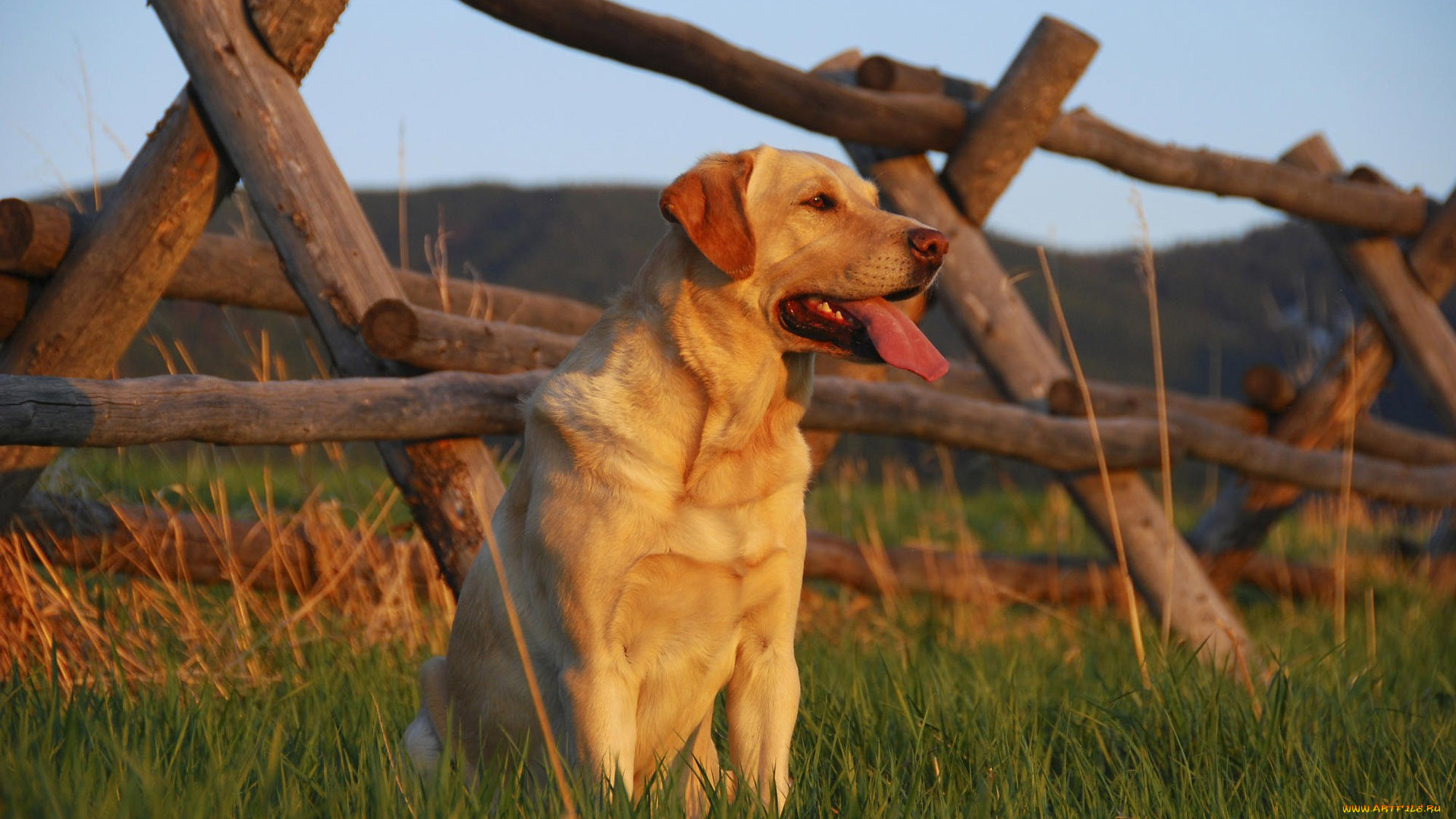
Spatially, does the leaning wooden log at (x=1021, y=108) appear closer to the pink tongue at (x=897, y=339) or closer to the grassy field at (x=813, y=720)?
the grassy field at (x=813, y=720)

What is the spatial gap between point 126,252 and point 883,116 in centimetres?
264

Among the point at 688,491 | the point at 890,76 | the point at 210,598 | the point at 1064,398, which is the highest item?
the point at 890,76

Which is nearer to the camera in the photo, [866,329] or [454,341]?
[866,329]

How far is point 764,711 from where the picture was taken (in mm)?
2389

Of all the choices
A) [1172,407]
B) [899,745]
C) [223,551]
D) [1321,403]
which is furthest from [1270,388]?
[223,551]

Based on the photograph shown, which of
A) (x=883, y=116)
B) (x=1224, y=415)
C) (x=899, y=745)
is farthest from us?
(x=1224, y=415)

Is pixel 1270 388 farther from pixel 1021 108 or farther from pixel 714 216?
pixel 714 216

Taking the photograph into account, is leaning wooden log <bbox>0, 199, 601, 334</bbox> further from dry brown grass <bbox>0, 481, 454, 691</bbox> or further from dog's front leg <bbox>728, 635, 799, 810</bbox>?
dog's front leg <bbox>728, 635, 799, 810</bbox>

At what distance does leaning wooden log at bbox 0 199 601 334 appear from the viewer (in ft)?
10.8

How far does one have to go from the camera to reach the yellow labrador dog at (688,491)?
7.46 ft

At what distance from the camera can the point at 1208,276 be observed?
23.4m

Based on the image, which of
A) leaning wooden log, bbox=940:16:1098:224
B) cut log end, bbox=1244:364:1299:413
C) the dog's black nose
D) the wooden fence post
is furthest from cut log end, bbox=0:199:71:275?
cut log end, bbox=1244:364:1299:413

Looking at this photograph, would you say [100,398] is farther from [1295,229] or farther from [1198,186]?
[1295,229]

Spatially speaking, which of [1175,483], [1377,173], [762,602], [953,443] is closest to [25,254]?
[762,602]
